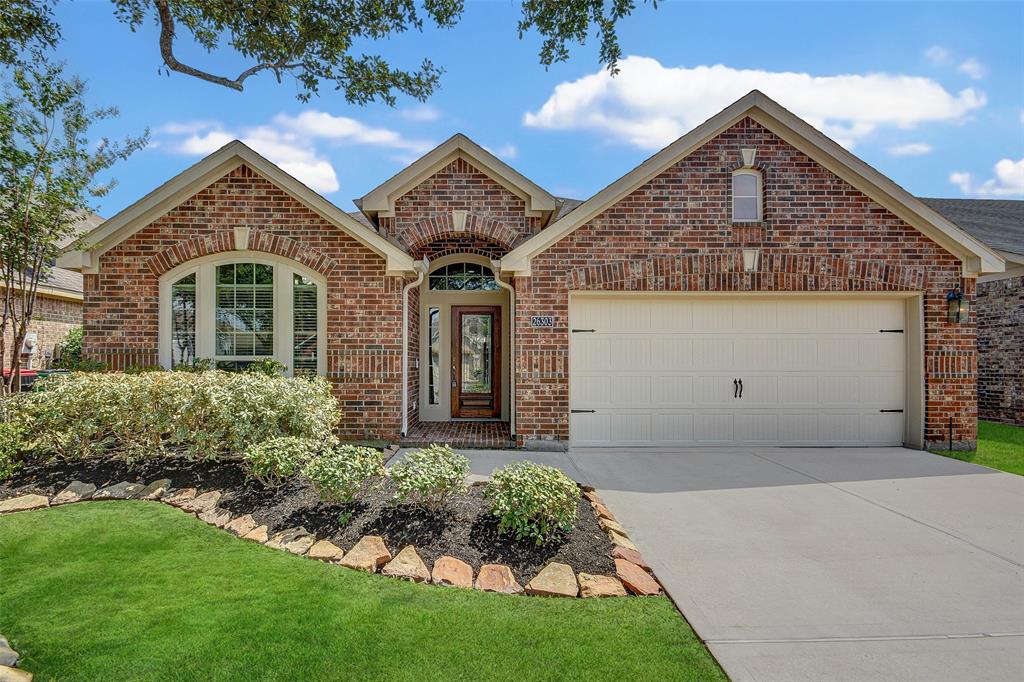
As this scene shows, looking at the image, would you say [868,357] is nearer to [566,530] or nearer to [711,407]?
[711,407]

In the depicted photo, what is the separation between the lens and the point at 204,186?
8289 millimetres

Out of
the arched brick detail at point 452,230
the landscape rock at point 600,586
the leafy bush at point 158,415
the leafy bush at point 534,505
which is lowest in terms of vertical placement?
the landscape rock at point 600,586

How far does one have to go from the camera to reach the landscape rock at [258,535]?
4.36m

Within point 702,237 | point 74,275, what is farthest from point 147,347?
point 74,275

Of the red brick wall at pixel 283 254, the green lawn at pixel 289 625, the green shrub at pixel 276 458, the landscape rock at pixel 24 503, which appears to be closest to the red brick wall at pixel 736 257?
the red brick wall at pixel 283 254

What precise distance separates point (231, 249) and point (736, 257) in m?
7.77

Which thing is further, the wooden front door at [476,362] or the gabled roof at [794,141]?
the wooden front door at [476,362]

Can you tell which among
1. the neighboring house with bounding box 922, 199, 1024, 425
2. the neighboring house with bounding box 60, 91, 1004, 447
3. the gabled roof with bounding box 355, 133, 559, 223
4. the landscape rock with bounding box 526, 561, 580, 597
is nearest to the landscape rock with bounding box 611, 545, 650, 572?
the landscape rock with bounding box 526, 561, 580, 597

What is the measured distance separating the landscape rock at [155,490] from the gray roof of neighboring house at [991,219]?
15.3 meters

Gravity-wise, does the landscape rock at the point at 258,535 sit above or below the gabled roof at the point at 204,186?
below

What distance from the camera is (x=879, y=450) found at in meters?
8.57

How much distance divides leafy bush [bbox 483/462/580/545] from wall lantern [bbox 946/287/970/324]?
303 inches

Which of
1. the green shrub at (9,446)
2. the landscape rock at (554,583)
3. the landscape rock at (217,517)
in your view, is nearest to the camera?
the landscape rock at (554,583)

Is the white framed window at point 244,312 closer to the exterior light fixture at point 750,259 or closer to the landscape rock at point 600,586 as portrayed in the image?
the landscape rock at point 600,586
